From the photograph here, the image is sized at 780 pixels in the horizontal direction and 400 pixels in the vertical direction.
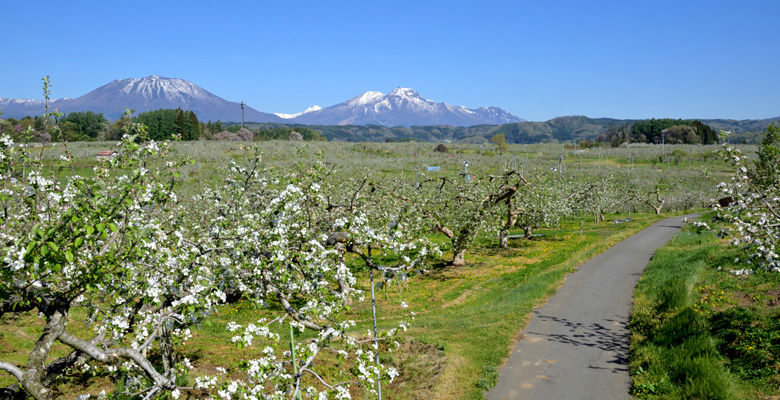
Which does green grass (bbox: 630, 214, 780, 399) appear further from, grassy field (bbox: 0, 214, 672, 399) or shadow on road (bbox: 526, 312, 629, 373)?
grassy field (bbox: 0, 214, 672, 399)

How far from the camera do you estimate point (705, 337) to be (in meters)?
12.8

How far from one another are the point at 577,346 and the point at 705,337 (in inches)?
138

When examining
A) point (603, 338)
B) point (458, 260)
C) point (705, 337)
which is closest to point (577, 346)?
point (603, 338)

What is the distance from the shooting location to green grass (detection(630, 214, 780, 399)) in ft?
35.9

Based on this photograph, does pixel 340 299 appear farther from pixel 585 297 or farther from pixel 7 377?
pixel 585 297

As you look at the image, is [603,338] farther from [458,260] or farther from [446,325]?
[458,260]

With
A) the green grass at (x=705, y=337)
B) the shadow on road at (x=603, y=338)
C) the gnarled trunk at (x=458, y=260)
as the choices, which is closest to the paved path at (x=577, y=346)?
the shadow on road at (x=603, y=338)

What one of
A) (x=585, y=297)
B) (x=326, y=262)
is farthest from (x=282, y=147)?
(x=326, y=262)

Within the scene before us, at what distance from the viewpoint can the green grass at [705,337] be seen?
11.0 m

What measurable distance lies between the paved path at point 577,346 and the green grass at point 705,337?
21.4 inches

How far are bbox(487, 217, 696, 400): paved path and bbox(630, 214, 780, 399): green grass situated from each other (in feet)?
1.78

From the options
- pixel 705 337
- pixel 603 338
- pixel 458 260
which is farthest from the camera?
pixel 458 260

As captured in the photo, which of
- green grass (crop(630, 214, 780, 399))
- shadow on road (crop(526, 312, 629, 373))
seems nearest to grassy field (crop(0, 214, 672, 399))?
shadow on road (crop(526, 312, 629, 373))

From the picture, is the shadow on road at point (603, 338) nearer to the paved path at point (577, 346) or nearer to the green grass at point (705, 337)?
the paved path at point (577, 346)
